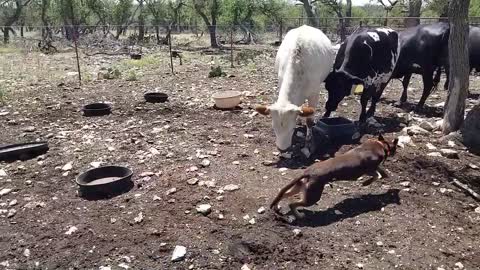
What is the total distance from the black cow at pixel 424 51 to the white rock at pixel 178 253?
6.45m

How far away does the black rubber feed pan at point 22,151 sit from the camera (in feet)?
20.2

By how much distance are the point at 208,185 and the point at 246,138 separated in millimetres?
1862

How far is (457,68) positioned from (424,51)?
6.96 ft

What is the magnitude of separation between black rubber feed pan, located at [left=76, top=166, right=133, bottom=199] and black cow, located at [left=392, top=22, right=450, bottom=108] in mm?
6047

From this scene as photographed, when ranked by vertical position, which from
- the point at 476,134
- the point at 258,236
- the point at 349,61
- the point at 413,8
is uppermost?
the point at 413,8

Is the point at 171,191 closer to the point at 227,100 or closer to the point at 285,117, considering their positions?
the point at 285,117

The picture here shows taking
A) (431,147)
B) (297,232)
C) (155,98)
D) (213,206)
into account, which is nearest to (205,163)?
(213,206)

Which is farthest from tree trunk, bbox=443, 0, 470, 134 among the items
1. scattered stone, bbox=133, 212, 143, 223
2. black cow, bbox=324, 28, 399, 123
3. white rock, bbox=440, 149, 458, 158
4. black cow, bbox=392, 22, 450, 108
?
scattered stone, bbox=133, 212, 143, 223

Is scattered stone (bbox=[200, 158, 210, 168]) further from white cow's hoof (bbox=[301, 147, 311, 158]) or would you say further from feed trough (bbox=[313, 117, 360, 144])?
feed trough (bbox=[313, 117, 360, 144])

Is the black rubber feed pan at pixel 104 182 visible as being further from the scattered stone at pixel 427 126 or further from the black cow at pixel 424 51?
the black cow at pixel 424 51

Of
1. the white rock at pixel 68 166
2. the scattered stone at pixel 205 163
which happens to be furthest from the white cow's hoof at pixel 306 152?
the white rock at pixel 68 166

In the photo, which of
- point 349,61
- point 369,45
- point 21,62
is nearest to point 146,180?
point 349,61

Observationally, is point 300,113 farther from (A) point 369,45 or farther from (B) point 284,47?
(A) point 369,45

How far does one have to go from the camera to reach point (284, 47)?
21.9 feet
